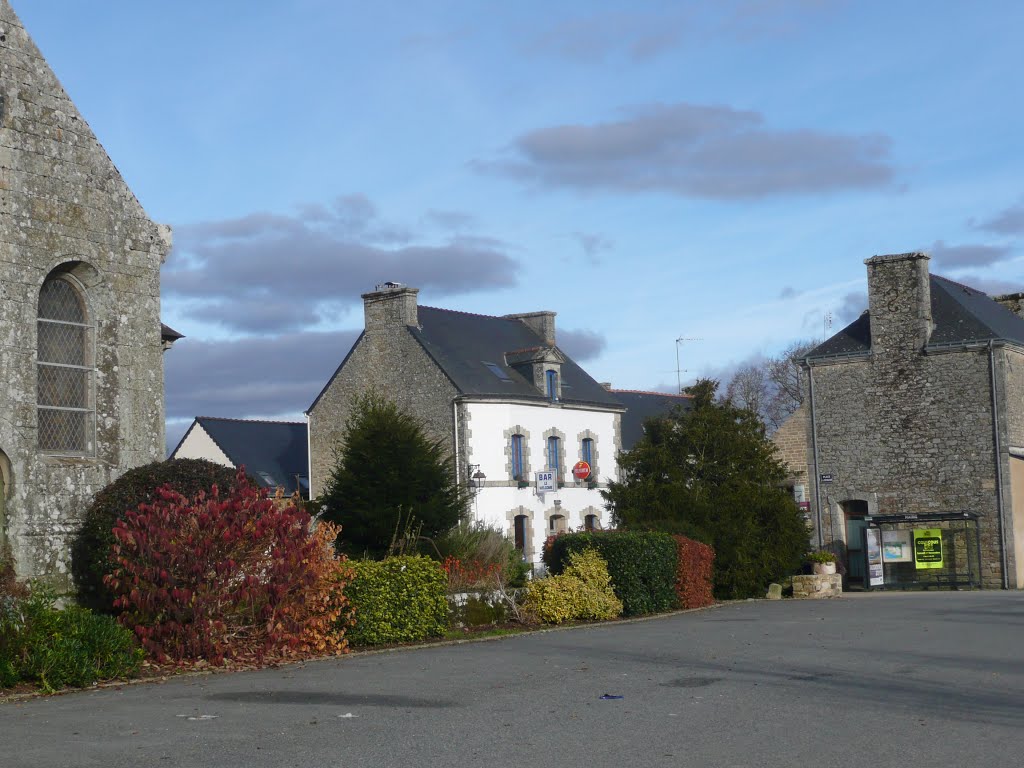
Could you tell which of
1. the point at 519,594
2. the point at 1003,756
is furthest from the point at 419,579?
the point at 1003,756

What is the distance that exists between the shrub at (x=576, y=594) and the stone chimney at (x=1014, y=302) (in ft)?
68.4

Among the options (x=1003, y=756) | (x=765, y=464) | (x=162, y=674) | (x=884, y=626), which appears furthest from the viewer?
(x=765, y=464)

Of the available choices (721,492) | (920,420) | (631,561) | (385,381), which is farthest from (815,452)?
(385,381)

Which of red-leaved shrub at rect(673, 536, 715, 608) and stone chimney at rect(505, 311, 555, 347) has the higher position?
stone chimney at rect(505, 311, 555, 347)

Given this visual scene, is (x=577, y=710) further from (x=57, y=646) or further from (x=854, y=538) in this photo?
(x=854, y=538)

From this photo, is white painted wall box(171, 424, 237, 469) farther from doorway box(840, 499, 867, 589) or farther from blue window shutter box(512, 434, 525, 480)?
doorway box(840, 499, 867, 589)

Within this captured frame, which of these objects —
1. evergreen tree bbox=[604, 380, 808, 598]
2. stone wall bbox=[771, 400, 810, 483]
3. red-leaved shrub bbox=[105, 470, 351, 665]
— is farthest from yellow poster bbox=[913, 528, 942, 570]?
red-leaved shrub bbox=[105, 470, 351, 665]

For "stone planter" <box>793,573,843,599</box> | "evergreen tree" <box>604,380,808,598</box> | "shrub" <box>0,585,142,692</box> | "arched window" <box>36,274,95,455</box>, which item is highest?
"arched window" <box>36,274,95,455</box>

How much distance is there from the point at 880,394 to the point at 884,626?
14792 mm

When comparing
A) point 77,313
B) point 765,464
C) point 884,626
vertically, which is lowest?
point 884,626

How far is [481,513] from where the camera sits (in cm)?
3744

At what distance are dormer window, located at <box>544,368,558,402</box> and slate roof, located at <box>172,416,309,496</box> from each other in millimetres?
9660

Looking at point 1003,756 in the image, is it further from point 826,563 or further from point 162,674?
point 826,563

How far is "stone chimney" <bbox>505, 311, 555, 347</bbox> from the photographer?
44156 mm
